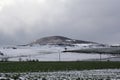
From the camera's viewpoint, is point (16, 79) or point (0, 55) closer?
point (16, 79)

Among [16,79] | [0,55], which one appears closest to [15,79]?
[16,79]

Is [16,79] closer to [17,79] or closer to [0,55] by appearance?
[17,79]

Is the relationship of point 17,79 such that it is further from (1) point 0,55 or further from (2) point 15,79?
(1) point 0,55

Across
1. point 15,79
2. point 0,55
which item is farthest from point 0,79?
point 0,55

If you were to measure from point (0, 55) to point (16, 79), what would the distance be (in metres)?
71.4

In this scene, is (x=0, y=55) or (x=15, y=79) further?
(x=0, y=55)

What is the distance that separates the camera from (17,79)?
21562 mm

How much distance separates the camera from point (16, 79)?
2152 cm

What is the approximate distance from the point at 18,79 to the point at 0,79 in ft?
4.94

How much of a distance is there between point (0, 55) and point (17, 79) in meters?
71.4

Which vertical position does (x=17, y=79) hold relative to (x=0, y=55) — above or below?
below

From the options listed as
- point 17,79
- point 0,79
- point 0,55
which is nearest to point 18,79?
point 17,79

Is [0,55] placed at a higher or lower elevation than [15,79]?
higher

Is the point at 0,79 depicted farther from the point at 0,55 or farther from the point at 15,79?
the point at 0,55
